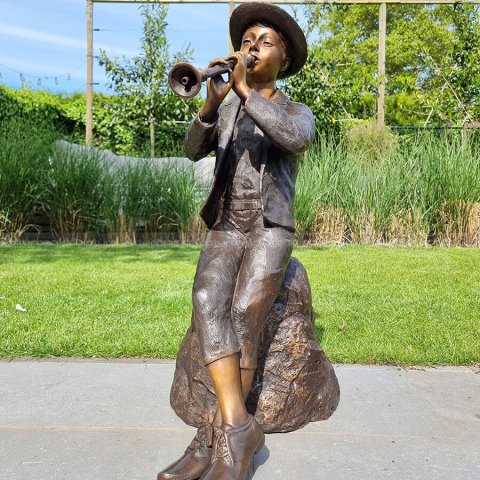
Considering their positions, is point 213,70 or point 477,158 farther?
point 477,158

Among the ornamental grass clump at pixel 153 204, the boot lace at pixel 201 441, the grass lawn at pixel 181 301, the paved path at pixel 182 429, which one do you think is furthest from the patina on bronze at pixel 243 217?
the ornamental grass clump at pixel 153 204

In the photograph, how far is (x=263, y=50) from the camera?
2695mm

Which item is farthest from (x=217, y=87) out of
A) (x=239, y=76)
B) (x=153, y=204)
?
(x=153, y=204)

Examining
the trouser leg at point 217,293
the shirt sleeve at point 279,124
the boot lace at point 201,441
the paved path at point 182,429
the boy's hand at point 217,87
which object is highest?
the boy's hand at point 217,87

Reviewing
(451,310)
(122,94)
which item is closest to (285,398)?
(451,310)

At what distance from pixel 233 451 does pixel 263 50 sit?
5.78ft

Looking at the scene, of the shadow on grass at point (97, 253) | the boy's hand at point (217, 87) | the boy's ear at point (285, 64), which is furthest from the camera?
the shadow on grass at point (97, 253)

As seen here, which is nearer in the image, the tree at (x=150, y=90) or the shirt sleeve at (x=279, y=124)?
the shirt sleeve at (x=279, y=124)

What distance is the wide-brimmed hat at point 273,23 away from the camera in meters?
2.69

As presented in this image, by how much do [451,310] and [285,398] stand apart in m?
2.69

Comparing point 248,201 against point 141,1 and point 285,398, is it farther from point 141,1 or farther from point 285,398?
point 141,1

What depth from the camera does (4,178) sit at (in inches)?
312

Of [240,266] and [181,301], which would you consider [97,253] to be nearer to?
[181,301]

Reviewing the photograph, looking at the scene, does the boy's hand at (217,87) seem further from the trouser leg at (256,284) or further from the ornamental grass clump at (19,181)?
the ornamental grass clump at (19,181)
